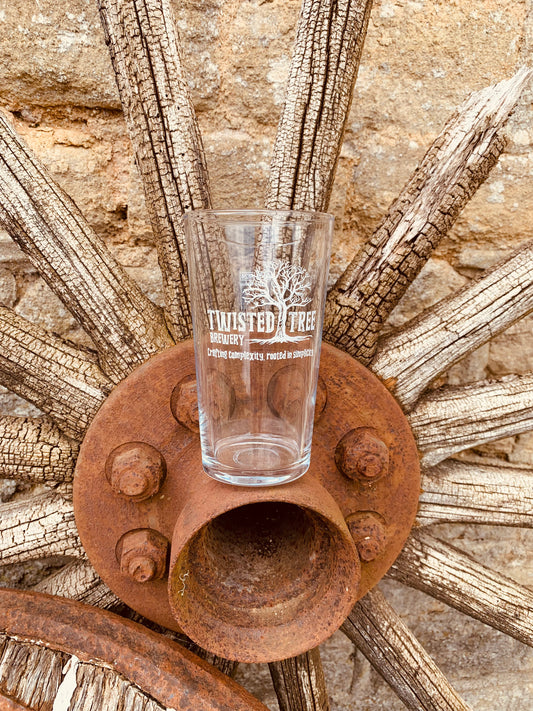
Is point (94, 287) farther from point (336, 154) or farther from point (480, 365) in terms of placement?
point (480, 365)

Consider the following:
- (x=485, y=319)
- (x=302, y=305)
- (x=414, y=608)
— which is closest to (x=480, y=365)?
(x=485, y=319)

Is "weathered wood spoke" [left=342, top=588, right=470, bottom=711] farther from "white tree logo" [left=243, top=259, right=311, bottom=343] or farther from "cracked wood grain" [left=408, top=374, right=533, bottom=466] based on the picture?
"white tree logo" [left=243, top=259, right=311, bottom=343]

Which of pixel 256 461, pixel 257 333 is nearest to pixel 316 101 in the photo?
pixel 257 333

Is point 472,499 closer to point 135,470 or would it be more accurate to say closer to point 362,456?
point 362,456

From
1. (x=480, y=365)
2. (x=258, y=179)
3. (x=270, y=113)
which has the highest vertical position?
(x=270, y=113)

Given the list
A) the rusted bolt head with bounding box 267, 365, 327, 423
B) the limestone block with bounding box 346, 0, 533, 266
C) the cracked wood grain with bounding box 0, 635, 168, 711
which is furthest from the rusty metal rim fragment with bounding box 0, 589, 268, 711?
the limestone block with bounding box 346, 0, 533, 266

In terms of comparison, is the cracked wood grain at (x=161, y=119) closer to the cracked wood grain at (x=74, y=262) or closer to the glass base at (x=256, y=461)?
the cracked wood grain at (x=74, y=262)
